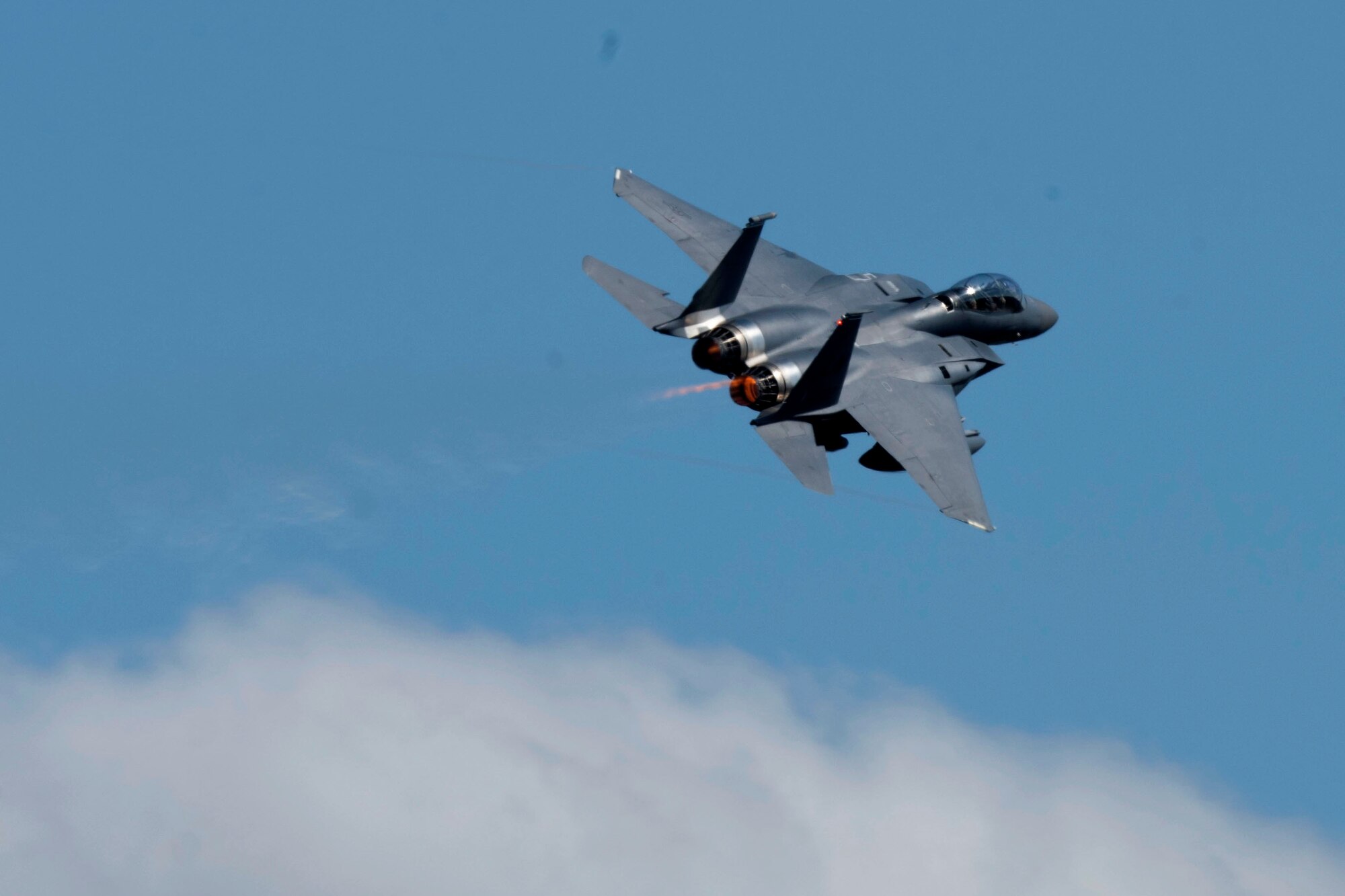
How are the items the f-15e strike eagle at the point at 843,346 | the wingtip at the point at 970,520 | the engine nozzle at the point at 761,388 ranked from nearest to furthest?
the wingtip at the point at 970,520 → the f-15e strike eagle at the point at 843,346 → the engine nozzle at the point at 761,388

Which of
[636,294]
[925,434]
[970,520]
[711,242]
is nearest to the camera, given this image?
[970,520]

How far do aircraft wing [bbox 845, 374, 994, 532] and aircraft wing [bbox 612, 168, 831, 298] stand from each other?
5.62m

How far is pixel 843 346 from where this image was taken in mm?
60969

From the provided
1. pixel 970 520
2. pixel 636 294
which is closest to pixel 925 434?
pixel 970 520

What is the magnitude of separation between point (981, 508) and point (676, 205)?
17.7 metres

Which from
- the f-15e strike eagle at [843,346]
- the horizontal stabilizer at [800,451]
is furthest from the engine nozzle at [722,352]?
the horizontal stabilizer at [800,451]

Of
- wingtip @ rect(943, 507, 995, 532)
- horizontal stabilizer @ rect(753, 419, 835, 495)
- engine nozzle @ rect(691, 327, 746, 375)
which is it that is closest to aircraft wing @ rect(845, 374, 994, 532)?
wingtip @ rect(943, 507, 995, 532)

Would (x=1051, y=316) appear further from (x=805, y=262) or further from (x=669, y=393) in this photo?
(x=669, y=393)

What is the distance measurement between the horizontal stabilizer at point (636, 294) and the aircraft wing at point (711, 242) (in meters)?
2.71

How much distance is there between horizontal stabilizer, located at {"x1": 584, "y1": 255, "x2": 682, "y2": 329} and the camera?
65375 mm

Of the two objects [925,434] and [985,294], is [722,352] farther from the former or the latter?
[985,294]

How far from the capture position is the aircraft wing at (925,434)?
6072 centimetres

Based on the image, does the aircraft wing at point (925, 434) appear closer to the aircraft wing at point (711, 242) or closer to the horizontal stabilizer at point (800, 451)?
the horizontal stabilizer at point (800, 451)

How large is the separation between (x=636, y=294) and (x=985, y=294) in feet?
35.6
